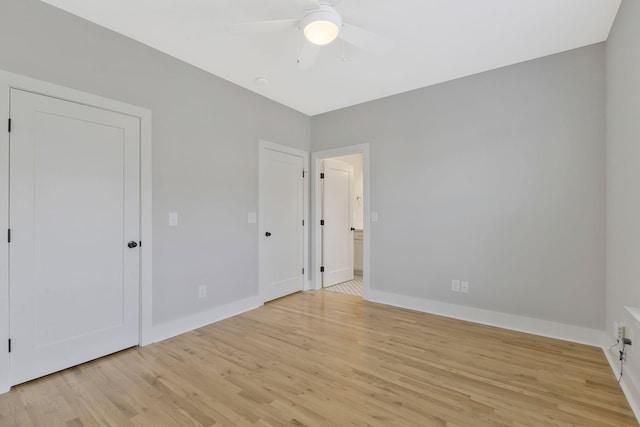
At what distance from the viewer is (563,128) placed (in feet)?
9.19

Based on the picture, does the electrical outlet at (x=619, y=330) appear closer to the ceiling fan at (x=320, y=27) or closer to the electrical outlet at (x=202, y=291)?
the ceiling fan at (x=320, y=27)

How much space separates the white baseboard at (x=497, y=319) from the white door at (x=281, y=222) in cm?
122

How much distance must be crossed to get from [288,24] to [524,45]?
2.17 metres

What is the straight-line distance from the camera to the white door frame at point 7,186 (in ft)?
6.53

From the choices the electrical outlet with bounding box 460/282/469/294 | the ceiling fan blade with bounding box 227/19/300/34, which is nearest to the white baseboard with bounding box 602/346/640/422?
the electrical outlet with bounding box 460/282/469/294

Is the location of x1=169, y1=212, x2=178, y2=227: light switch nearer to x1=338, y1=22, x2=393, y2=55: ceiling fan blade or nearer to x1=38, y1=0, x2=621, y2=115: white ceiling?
x1=38, y1=0, x2=621, y2=115: white ceiling

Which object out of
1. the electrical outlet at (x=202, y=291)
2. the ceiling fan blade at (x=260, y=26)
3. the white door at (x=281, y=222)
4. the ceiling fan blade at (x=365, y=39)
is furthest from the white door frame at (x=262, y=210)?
the ceiling fan blade at (x=365, y=39)

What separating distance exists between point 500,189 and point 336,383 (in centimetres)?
252

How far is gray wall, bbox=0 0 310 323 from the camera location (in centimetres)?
218

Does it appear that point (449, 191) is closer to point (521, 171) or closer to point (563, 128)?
point (521, 171)

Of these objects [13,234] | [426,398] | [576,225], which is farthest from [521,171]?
[13,234]

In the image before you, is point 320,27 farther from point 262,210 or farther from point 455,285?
point 455,285

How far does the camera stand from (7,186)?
6.56 feet

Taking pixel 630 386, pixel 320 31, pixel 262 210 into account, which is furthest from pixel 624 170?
pixel 262 210
